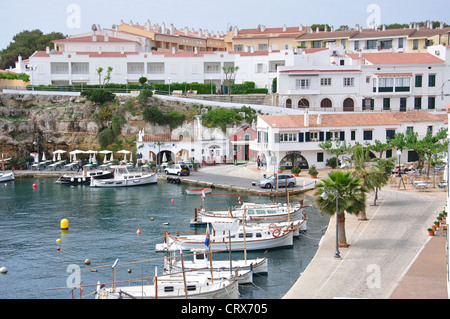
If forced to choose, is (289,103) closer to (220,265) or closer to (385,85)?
(385,85)

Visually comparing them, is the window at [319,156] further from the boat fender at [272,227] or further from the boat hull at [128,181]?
the boat fender at [272,227]

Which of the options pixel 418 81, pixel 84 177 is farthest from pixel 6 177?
pixel 418 81

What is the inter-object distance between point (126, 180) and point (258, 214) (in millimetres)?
24252

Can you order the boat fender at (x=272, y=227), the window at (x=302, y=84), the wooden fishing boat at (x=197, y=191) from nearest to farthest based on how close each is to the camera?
1. the boat fender at (x=272, y=227)
2. the wooden fishing boat at (x=197, y=191)
3. the window at (x=302, y=84)

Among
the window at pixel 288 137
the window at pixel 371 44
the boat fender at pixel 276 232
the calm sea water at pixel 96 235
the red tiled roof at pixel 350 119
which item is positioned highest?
the window at pixel 371 44

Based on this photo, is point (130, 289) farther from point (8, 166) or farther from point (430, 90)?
point (430, 90)

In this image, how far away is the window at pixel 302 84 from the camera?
82.2 m

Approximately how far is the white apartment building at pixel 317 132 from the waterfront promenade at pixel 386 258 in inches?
643

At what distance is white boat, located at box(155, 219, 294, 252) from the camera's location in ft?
126

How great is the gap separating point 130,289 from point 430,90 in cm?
6292

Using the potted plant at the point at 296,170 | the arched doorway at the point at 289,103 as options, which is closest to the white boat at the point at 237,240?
the potted plant at the point at 296,170

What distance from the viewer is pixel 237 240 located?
39.0 meters

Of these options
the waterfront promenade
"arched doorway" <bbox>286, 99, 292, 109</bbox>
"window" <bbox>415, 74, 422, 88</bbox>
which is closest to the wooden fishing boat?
the waterfront promenade

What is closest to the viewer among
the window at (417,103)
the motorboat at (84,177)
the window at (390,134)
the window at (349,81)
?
the window at (390,134)
